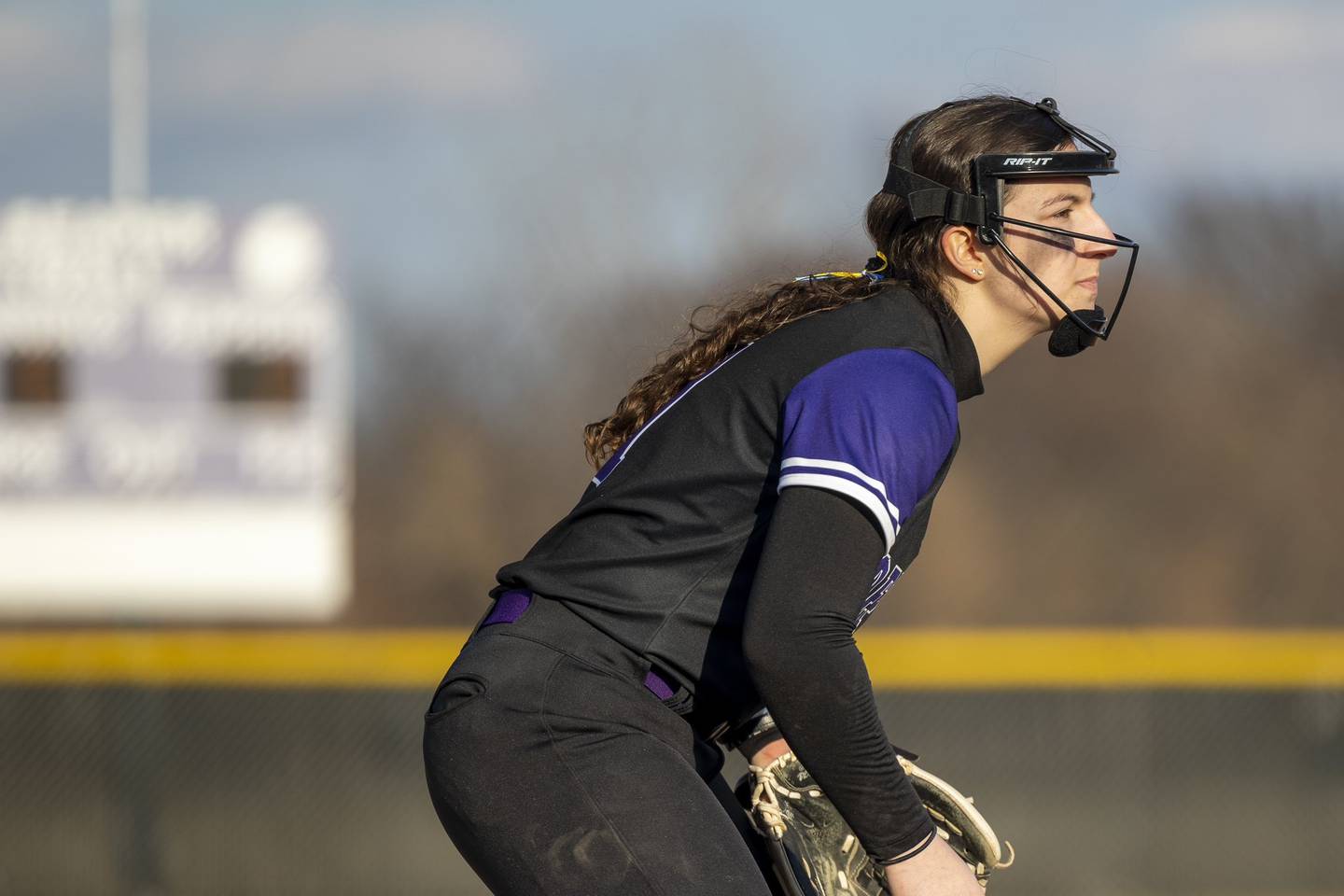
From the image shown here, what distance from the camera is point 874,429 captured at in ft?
5.41

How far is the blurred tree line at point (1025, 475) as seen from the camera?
12.6 metres

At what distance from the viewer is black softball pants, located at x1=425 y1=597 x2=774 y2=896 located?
1.71m

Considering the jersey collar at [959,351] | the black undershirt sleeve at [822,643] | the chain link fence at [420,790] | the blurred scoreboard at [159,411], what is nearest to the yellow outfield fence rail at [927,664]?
the chain link fence at [420,790]

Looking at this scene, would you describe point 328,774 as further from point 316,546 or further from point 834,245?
point 834,245

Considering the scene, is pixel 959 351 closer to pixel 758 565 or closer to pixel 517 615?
pixel 758 565

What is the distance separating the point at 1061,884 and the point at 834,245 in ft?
18.4

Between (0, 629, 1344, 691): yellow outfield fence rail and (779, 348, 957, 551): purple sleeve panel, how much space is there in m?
5.81

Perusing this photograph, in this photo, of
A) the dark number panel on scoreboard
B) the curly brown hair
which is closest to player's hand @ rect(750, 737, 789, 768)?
the curly brown hair

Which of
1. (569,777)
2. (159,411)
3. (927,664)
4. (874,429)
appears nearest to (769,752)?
(569,777)

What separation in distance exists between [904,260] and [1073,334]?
264 millimetres

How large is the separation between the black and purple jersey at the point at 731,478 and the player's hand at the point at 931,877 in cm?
27

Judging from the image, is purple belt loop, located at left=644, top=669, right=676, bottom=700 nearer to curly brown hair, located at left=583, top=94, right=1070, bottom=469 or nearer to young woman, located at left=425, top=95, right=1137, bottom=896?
young woman, located at left=425, top=95, right=1137, bottom=896

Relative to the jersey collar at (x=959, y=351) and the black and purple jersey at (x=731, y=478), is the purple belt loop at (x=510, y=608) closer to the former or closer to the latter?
the black and purple jersey at (x=731, y=478)

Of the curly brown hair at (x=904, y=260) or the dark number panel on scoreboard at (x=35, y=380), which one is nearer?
the curly brown hair at (x=904, y=260)
